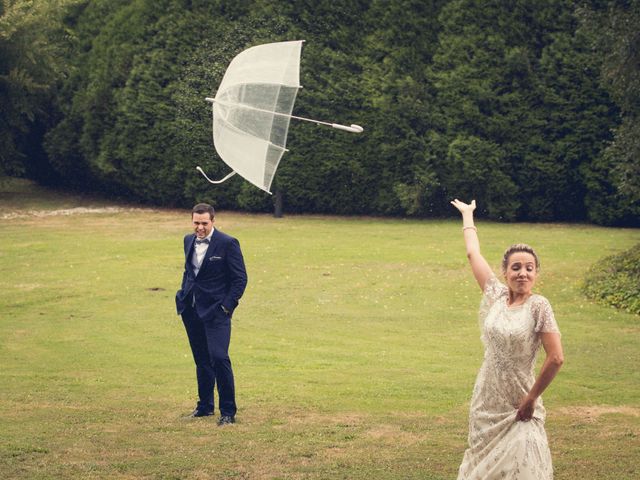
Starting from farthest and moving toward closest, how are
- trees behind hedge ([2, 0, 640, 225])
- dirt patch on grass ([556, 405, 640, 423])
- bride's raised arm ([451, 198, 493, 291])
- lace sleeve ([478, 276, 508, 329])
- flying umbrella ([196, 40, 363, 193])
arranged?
trees behind hedge ([2, 0, 640, 225]) → flying umbrella ([196, 40, 363, 193]) → dirt patch on grass ([556, 405, 640, 423]) → bride's raised arm ([451, 198, 493, 291]) → lace sleeve ([478, 276, 508, 329])

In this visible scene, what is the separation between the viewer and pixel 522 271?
5.55m

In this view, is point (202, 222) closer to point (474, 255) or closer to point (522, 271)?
point (474, 255)

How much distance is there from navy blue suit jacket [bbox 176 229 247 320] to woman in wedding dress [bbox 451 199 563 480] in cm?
385

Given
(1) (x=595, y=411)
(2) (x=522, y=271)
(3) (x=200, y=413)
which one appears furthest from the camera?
(1) (x=595, y=411)

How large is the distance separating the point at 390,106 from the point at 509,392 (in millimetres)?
20388

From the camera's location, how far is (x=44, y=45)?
2867 cm

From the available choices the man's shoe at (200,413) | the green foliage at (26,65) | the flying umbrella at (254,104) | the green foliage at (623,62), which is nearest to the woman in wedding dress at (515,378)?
the man's shoe at (200,413)

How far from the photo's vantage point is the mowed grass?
807 cm

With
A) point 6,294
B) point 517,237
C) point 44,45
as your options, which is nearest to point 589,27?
point 517,237

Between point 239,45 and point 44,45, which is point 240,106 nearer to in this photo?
point 239,45

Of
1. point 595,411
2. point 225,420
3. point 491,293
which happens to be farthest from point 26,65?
point 491,293

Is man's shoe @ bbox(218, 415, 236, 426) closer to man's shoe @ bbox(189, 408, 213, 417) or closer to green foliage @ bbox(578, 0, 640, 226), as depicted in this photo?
man's shoe @ bbox(189, 408, 213, 417)

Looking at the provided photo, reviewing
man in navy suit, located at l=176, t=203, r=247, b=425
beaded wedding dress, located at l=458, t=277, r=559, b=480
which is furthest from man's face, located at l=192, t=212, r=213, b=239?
beaded wedding dress, located at l=458, t=277, r=559, b=480

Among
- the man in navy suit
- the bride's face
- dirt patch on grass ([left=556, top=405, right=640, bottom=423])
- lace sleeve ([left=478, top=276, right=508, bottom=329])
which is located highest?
the bride's face
